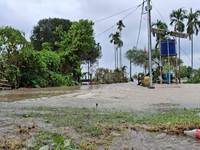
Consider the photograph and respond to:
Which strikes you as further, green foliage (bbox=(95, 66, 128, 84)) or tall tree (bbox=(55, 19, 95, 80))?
green foliage (bbox=(95, 66, 128, 84))

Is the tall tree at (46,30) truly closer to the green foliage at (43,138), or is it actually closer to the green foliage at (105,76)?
the green foliage at (105,76)

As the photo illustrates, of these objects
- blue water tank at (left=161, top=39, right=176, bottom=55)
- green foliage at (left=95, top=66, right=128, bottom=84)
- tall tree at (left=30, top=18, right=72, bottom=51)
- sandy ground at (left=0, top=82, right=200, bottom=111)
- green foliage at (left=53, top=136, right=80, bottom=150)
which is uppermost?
tall tree at (left=30, top=18, right=72, bottom=51)

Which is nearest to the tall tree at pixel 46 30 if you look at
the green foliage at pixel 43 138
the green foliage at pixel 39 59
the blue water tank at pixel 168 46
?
the green foliage at pixel 39 59

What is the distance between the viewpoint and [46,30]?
27.8 meters

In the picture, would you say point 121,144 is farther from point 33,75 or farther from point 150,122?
point 33,75

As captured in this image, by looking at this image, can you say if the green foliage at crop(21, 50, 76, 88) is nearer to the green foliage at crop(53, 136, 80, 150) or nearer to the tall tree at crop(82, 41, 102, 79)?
the green foliage at crop(53, 136, 80, 150)

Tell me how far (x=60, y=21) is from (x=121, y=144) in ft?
97.0

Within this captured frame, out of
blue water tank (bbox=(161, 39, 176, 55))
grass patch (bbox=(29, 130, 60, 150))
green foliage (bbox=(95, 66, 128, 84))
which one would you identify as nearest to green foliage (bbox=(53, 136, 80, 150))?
grass patch (bbox=(29, 130, 60, 150))

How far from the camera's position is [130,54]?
39.9 metres

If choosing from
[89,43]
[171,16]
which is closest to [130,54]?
[171,16]

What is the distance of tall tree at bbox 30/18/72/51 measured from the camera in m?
27.2

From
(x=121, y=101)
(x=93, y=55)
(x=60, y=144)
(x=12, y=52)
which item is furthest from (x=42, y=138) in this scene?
(x=93, y=55)

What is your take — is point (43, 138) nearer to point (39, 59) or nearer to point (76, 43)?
point (39, 59)

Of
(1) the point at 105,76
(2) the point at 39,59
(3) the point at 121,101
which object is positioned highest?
(2) the point at 39,59
